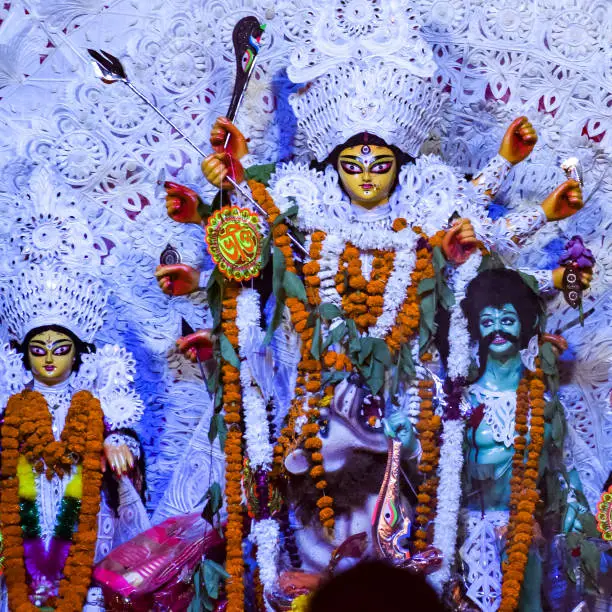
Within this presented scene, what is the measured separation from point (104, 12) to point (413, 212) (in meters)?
1.60

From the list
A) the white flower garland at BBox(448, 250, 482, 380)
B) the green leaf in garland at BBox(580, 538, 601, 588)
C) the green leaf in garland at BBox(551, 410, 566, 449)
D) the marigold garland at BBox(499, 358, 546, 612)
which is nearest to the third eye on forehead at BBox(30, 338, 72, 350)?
the white flower garland at BBox(448, 250, 482, 380)

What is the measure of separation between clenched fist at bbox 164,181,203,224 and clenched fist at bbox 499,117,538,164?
3.95ft

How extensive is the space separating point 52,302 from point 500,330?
1.75 metres

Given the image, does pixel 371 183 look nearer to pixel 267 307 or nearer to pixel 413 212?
pixel 413 212

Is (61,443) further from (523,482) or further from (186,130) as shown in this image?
(523,482)

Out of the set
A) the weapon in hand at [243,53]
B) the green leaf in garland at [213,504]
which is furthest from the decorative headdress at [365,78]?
the green leaf in garland at [213,504]

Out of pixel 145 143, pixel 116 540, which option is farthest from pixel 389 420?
pixel 145 143

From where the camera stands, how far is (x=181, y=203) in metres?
4.37

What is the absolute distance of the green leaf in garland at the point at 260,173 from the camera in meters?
4.43

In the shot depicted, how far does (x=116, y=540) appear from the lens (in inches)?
176

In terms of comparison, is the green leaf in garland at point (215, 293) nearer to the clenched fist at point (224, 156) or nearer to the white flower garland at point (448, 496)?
the clenched fist at point (224, 156)

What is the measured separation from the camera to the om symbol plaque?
425 cm

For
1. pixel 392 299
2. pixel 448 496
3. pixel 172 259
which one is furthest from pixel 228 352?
pixel 448 496

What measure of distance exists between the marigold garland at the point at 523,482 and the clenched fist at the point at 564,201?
57cm
